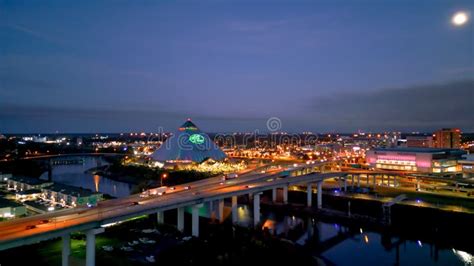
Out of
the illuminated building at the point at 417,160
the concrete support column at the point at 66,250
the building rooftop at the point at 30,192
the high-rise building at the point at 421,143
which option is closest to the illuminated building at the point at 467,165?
the illuminated building at the point at 417,160

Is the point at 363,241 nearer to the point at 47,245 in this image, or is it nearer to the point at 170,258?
the point at 170,258

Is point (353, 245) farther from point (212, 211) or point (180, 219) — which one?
point (180, 219)

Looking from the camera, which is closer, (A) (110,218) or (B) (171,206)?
(A) (110,218)

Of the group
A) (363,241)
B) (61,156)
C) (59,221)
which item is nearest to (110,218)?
(59,221)

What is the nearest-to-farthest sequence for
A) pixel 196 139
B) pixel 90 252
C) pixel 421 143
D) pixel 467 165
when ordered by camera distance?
1. pixel 90 252
2. pixel 467 165
3. pixel 196 139
4. pixel 421 143

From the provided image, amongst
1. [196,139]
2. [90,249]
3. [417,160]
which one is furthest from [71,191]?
[417,160]

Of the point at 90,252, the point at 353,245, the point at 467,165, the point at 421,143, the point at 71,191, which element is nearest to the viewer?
the point at 90,252

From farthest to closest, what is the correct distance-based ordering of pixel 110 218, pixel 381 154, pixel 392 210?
pixel 381 154, pixel 392 210, pixel 110 218
